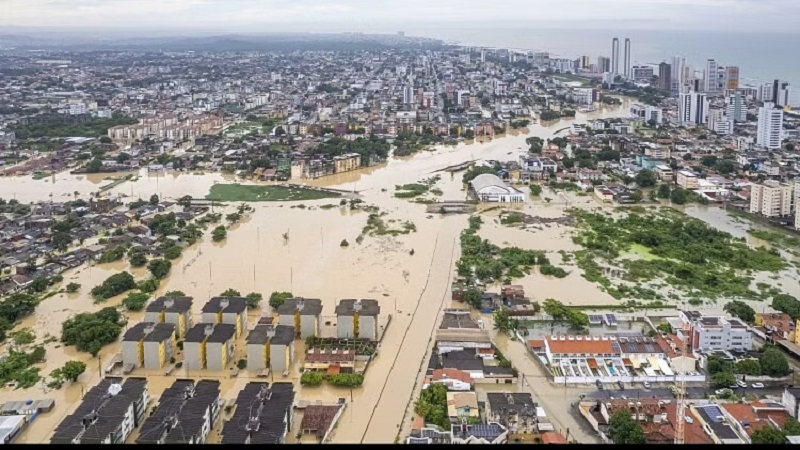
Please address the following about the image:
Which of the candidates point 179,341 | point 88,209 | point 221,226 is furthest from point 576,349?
point 88,209

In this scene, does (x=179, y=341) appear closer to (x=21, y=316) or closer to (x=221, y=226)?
(x=21, y=316)

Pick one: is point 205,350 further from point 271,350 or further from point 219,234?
point 219,234

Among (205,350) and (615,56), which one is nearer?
(205,350)

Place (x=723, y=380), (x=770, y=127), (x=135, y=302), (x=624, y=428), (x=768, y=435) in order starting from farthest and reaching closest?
(x=770, y=127)
(x=135, y=302)
(x=723, y=380)
(x=624, y=428)
(x=768, y=435)

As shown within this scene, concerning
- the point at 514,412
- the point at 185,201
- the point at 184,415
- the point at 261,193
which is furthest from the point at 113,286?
the point at 261,193

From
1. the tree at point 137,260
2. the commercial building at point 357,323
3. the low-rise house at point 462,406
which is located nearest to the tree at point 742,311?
the low-rise house at point 462,406

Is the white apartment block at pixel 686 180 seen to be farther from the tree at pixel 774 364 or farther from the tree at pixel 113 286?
the tree at pixel 113 286

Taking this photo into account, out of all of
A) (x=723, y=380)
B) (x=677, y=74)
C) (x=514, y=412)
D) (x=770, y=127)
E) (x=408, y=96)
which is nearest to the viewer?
(x=514, y=412)
